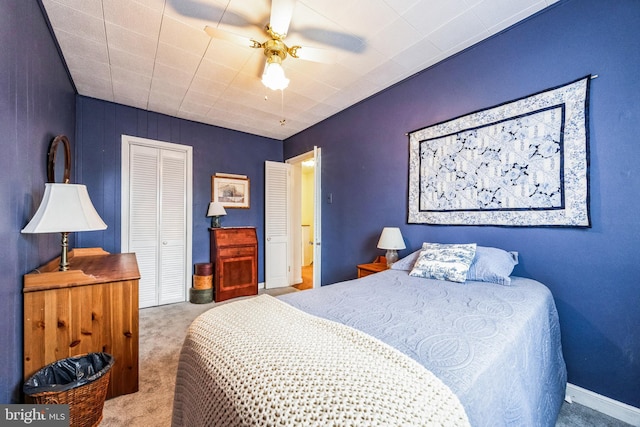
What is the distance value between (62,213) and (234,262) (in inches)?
95.7

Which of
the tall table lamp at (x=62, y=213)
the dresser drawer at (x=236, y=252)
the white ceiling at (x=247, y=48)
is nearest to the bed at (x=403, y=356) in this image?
the tall table lamp at (x=62, y=213)

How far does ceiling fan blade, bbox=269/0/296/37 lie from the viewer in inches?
59.0

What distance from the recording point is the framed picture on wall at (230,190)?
402cm

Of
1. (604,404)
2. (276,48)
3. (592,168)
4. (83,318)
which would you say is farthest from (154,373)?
(592,168)

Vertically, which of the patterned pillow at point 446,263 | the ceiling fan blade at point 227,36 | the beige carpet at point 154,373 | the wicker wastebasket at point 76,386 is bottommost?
the beige carpet at point 154,373

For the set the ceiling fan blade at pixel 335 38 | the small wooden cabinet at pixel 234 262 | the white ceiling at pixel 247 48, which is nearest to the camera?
the white ceiling at pixel 247 48

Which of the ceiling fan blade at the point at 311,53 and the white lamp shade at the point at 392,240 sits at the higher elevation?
the ceiling fan blade at the point at 311,53

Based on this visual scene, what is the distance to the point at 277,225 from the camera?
449 centimetres

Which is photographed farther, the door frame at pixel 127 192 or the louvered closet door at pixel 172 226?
the louvered closet door at pixel 172 226

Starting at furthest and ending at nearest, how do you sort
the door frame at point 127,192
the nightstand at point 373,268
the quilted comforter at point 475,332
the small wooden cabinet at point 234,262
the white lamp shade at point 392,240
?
the small wooden cabinet at point 234,262, the door frame at point 127,192, the nightstand at point 373,268, the white lamp shade at point 392,240, the quilted comforter at point 475,332

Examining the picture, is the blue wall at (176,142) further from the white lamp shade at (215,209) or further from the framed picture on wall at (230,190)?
the white lamp shade at (215,209)

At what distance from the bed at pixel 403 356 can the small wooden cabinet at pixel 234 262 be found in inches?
98.6

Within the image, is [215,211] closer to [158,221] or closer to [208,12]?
[158,221]

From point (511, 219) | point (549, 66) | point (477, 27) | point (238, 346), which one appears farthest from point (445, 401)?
A: point (477, 27)
